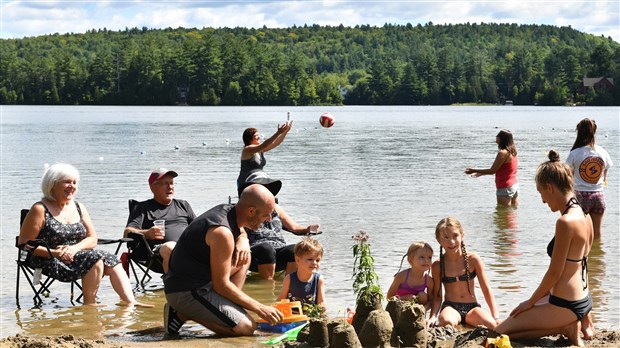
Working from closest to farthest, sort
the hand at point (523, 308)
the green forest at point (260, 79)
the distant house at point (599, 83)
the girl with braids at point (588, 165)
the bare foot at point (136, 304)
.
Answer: the hand at point (523, 308), the bare foot at point (136, 304), the girl with braids at point (588, 165), the distant house at point (599, 83), the green forest at point (260, 79)


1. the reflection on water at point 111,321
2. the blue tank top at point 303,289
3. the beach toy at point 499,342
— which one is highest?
the blue tank top at point 303,289

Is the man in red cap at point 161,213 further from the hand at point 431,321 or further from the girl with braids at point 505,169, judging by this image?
the girl with braids at point 505,169

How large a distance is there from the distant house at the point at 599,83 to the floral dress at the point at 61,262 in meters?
132

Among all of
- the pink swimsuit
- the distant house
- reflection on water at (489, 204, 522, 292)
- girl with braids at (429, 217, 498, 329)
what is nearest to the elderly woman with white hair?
the pink swimsuit

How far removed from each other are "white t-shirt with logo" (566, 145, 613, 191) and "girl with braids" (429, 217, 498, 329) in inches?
163

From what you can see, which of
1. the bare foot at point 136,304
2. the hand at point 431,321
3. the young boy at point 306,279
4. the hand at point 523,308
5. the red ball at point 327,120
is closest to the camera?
the hand at point 523,308

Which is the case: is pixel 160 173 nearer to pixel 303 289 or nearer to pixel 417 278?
pixel 303 289

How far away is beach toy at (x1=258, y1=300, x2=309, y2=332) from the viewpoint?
24.1ft

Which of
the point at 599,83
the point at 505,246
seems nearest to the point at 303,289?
the point at 505,246

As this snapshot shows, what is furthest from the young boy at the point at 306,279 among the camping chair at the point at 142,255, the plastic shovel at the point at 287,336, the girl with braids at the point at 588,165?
the girl with braids at the point at 588,165

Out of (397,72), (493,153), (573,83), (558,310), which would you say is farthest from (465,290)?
(397,72)

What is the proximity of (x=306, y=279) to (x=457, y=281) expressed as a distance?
1.21 m

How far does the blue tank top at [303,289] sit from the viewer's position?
7891mm

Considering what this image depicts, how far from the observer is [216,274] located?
23.2ft
